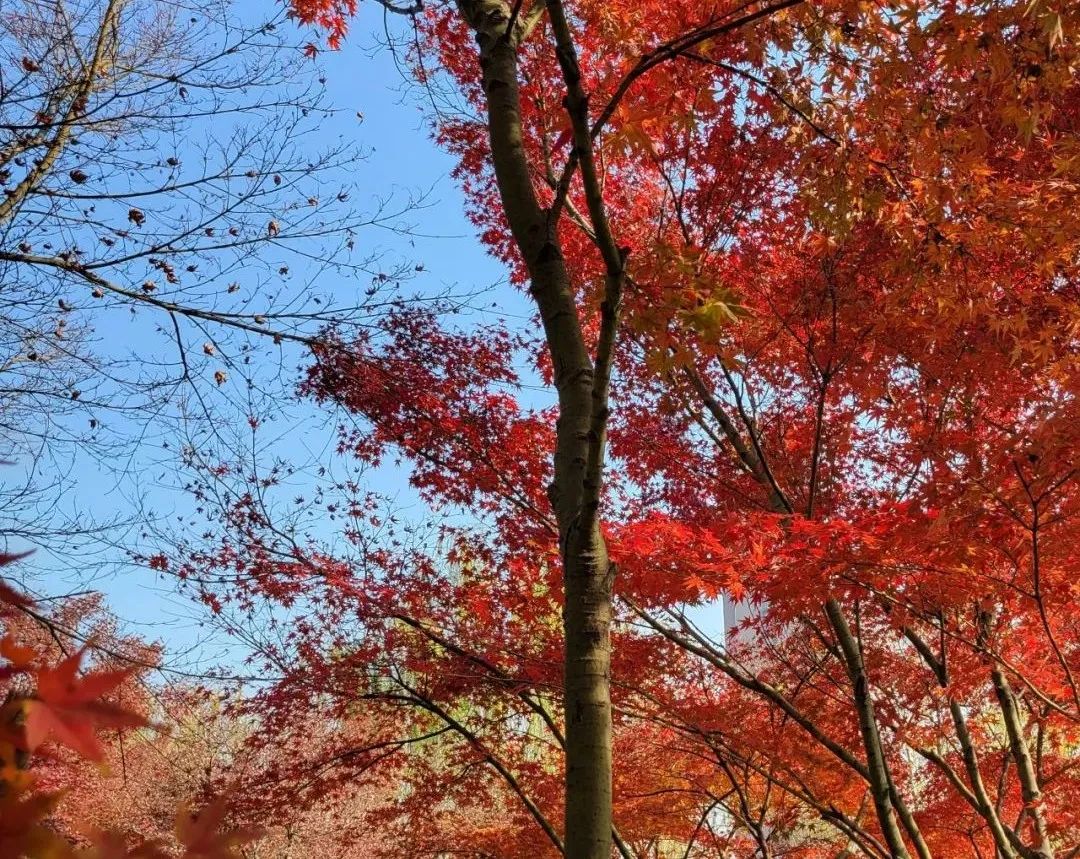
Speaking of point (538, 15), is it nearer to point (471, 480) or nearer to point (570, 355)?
point (570, 355)

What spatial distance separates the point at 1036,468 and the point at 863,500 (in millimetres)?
3393

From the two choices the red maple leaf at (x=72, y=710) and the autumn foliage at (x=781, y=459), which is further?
the autumn foliage at (x=781, y=459)

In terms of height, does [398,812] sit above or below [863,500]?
below

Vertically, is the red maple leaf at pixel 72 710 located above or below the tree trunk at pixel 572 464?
below

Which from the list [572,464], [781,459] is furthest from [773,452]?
[572,464]

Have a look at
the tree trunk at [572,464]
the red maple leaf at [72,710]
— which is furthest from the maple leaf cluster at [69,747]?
the tree trunk at [572,464]

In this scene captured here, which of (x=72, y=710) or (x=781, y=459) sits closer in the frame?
(x=72, y=710)

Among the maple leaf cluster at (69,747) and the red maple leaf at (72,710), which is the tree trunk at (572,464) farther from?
the red maple leaf at (72,710)

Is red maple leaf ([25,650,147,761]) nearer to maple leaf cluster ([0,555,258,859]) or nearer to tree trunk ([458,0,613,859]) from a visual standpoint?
maple leaf cluster ([0,555,258,859])

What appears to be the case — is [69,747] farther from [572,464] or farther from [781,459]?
[781,459]

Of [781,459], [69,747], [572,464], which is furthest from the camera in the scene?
[781,459]

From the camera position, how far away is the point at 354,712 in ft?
24.4

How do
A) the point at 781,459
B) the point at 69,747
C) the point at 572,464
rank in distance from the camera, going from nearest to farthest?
the point at 69,747
the point at 572,464
the point at 781,459

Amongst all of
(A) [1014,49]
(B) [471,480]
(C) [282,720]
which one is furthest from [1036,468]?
(C) [282,720]
